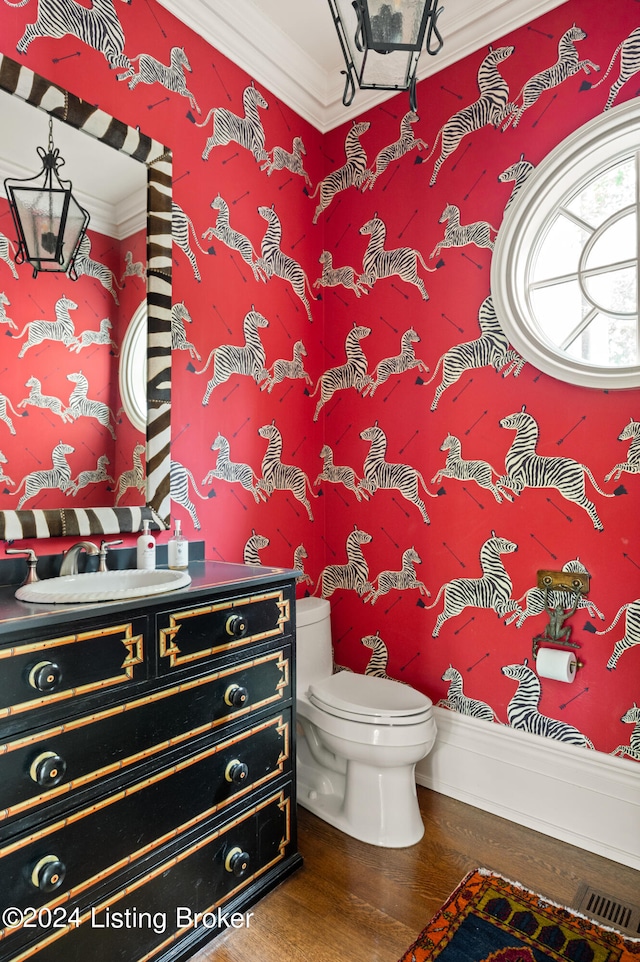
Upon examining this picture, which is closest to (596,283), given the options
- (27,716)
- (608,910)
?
(608,910)

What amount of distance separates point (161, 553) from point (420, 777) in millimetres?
1439

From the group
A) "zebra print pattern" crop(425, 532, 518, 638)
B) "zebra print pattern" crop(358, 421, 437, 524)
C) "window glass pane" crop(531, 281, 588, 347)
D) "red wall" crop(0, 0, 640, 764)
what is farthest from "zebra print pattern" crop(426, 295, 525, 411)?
"zebra print pattern" crop(425, 532, 518, 638)

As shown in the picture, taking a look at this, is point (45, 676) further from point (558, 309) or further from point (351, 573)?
point (558, 309)

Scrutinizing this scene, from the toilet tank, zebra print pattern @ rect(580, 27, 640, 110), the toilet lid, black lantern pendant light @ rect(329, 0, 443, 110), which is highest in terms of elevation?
zebra print pattern @ rect(580, 27, 640, 110)

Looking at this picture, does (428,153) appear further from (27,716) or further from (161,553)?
(27,716)

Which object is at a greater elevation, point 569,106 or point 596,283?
point 569,106

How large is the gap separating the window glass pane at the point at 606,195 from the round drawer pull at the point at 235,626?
1948 millimetres

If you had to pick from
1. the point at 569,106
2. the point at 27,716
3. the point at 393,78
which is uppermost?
the point at 569,106

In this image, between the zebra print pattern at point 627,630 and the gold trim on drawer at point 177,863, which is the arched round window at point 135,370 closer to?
the gold trim on drawer at point 177,863

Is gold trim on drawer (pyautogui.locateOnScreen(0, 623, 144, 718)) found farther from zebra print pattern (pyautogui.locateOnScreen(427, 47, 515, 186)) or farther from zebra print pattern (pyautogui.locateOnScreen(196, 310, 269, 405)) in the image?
zebra print pattern (pyautogui.locateOnScreen(427, 47, 515, 186))

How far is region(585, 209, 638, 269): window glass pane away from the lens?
2.07 meters

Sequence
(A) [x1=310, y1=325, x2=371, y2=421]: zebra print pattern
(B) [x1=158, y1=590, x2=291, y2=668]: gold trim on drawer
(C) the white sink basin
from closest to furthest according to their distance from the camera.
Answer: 1. (C) the white sink basin
2. (B) [x1=158, y1=590, x2=291, y2=668]: gold trim on drawer
3. (A) [x1=310, y1=325, x2=371, y2=421]: zebra print pattern

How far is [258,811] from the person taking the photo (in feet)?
5.48

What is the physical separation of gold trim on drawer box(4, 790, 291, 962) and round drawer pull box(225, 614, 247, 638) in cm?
52
